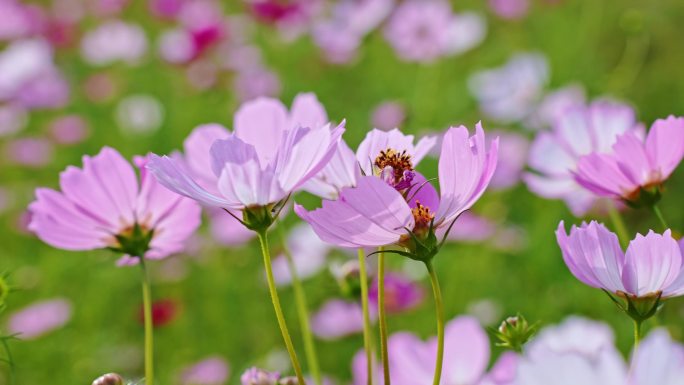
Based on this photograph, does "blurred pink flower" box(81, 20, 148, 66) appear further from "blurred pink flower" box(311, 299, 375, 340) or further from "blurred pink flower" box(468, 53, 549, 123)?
"blurred pink flower" box(311, 299, 375, 340)

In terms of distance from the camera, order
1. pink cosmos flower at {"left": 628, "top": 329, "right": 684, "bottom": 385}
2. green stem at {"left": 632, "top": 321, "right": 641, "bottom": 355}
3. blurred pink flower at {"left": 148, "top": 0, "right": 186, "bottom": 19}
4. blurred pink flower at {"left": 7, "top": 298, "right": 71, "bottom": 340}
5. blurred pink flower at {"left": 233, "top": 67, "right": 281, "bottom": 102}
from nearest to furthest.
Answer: pink cosmos flower at {"left": 628, "top": 329, "right": 684, "bottom": 385} < green stem at {"left": 632, "top": 321, "right": 641, "bottom": 355} < blurred pink flower at {"left": 7, "top": 298, "right": 71, "bottom": 340} < blurred pink flower at {"left": 233, "top": 67, "right": 281, "bottom": 102} < blurred pink flower at {"left": 148, "top": 0, "right": 186, "bottom": 19}

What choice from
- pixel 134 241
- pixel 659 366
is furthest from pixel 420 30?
pixel 659 366

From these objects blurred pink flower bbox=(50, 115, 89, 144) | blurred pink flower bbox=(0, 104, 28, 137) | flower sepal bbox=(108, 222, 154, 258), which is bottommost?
flower sepal bbox=(108, 222, 154, 258)

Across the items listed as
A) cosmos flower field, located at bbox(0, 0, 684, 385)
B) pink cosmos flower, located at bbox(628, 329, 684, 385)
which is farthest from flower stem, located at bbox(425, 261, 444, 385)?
pink cosmos flower, located at bbox(628, 329, 684, 385)

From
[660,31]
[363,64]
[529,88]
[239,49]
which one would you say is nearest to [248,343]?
[529,88]

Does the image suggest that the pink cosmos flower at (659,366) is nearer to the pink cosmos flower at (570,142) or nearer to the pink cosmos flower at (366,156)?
the pink cosmos flower at (366,156)

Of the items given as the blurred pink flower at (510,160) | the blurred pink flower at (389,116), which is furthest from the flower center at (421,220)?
the blurred pink flower at (389,116)
